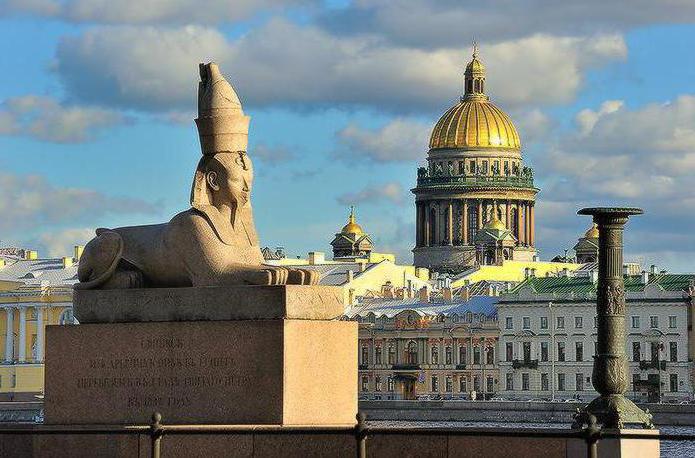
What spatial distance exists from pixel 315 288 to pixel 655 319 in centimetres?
7201

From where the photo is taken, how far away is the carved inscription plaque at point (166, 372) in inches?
562

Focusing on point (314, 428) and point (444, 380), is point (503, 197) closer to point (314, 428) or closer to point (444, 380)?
point (444, 380)

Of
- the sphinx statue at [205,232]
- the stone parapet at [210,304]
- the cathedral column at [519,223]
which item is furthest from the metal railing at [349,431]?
the cathedral column at [519,223]

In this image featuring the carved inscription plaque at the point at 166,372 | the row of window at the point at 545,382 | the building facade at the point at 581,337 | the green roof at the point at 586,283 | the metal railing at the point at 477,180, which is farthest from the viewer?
→ the metal railing at the point at 477,180

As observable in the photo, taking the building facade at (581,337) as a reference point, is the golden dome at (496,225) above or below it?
above

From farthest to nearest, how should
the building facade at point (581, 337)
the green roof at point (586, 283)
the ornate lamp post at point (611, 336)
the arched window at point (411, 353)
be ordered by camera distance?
the arched window at point (411, 353)
the green roof at point (586, 283)
the building facade at point (581, 337)
the ornate lamp post at point (611, 336)

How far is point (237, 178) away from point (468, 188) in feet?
383

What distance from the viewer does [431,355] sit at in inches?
3693

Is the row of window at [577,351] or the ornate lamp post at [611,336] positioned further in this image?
the row of window at [577,351]

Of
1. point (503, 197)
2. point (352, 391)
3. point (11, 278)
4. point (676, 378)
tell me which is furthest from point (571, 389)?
point (352, 391)

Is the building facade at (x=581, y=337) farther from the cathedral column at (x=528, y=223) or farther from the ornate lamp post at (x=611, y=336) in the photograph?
the ornate lamp post at (x=611, y=336)

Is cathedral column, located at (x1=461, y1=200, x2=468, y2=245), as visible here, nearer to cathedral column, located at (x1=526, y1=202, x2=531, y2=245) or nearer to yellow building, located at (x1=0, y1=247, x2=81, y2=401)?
cathedral column, located at (x1=526, y1=202, x2=531, y2=245)

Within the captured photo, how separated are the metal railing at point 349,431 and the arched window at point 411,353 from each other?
79637mm

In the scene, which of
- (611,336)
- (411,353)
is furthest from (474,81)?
(611,336)
